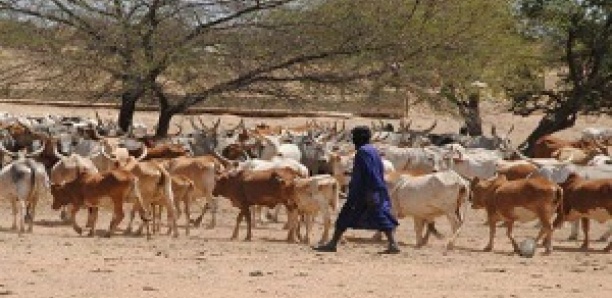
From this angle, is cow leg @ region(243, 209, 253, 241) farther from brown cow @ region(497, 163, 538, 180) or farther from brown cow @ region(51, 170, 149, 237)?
brown cow @ region(497, 163, 538, 180)

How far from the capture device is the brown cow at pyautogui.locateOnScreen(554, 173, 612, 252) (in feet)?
55.5

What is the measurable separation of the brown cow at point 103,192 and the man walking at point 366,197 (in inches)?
120

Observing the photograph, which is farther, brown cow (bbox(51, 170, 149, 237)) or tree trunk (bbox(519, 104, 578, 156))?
tree trunk (bbox(519, 104, 578, 156))

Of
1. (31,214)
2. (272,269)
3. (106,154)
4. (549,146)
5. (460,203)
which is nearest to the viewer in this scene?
(272,269)

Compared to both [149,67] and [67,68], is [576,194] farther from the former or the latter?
[67,68]

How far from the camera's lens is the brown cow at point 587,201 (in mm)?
16906

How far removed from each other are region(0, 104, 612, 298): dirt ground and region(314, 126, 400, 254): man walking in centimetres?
35

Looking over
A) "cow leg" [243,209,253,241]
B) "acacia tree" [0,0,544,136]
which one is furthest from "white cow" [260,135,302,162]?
"cow leg" [243,209,253,241]

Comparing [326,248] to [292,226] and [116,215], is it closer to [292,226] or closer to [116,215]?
[292,226]

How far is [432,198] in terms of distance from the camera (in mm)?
16641

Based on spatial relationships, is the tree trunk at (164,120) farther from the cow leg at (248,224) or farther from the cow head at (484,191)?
the cow head at (484,191)

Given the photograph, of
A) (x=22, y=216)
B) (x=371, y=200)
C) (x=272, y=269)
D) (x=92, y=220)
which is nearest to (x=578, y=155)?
Answer: (x=371, y=200)

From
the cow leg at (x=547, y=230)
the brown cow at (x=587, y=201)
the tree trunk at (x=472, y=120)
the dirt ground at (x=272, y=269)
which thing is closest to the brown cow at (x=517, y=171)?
the dirt ground at (x=272, y=269)

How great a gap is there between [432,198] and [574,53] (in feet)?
80.1
